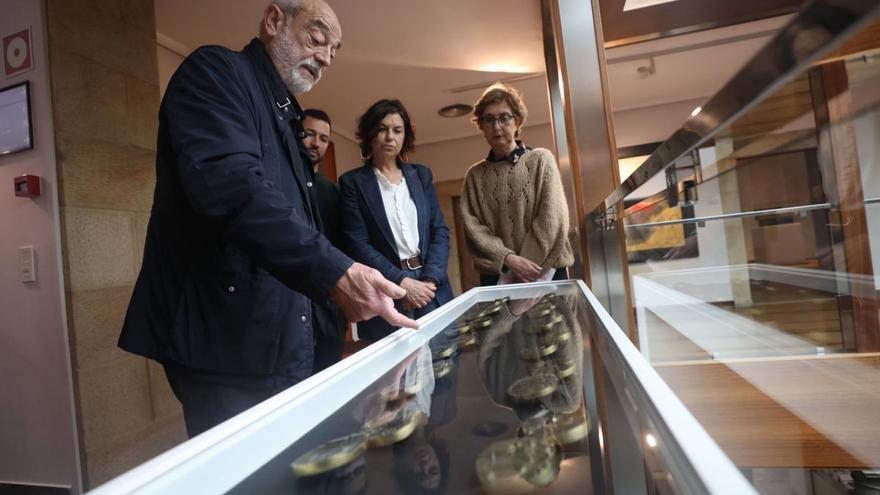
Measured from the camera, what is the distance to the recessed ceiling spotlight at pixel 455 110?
4.77 meters

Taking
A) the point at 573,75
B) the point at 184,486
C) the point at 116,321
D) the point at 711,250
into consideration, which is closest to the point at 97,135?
the point at 116,321

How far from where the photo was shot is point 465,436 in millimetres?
393

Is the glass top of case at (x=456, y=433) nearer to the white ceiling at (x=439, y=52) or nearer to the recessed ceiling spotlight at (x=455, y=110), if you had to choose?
the white ceiling at (x=439, y=52)

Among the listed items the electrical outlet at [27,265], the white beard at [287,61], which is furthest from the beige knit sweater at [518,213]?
the electrical outlet at [27,265]

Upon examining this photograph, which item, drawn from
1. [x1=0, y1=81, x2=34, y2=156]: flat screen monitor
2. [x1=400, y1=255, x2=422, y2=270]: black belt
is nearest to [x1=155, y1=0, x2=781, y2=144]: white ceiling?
[x1=0, y1=81, x2=34, y2=156]: flat screen monitor

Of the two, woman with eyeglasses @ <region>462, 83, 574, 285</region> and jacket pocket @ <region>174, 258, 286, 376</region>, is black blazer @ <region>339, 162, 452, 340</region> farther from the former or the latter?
jacket pocket @ <region>174, 258, 286, 376</region>

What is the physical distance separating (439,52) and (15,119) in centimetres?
255

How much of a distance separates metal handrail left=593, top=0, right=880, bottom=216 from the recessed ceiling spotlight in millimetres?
4584

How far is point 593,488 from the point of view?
11.9 inches

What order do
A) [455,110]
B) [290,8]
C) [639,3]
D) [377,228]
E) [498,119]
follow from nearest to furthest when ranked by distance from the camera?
1. [290,8]
2. [377,228]
3. [498,119]
4. [639,3]
5. [455,110]

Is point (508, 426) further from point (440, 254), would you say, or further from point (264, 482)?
point (440, 254)

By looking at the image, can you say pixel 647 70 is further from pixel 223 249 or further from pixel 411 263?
pixel 223 249

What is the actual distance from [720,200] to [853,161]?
0.84ft

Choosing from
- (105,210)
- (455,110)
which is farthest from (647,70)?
(105,210)
